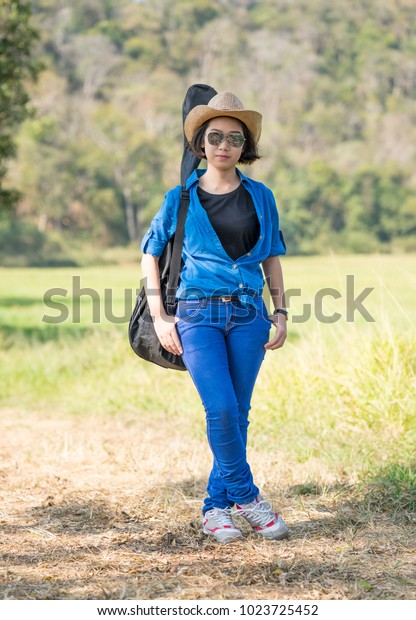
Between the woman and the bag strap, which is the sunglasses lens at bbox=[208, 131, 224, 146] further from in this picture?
the bag strap

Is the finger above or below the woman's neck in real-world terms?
below

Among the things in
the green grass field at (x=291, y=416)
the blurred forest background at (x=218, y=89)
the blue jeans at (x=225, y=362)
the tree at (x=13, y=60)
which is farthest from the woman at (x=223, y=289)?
the blurred forest background at (x=218, y=89)

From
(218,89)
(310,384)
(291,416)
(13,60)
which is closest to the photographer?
(291,416)

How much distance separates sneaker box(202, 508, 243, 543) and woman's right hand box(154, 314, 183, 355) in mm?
650

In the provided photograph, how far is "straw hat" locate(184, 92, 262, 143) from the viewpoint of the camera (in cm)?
312

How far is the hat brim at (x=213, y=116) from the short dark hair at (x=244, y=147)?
2 centimetres

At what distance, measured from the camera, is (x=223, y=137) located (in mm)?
3162

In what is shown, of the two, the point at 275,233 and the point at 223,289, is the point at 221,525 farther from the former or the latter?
the point at 275,233

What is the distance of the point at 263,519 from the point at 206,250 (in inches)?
41.9

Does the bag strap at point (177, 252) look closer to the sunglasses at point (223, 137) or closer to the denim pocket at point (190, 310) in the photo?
the denim pocket at point (190, 310)

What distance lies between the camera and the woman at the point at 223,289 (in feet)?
10.1

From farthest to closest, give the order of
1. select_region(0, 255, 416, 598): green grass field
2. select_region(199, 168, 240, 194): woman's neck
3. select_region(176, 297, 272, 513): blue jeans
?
select_region(0, 255, 416, 598): green grass field → select_region(199, 168, 240, 194): woman's neck → select_region(176, 297, 272, 513): blue jeans

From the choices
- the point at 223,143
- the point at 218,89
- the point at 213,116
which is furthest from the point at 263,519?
the point at 218,89

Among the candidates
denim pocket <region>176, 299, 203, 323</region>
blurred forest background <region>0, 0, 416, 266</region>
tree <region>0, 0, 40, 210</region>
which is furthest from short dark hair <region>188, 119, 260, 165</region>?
blurred forest background <region>0, 0, 416, 266</region>
